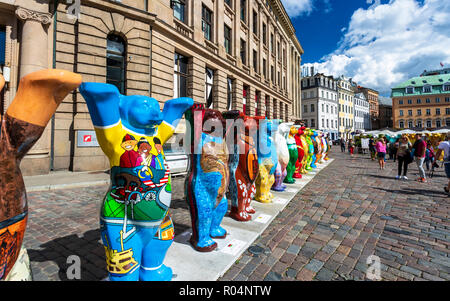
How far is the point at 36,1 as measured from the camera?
27.8ft

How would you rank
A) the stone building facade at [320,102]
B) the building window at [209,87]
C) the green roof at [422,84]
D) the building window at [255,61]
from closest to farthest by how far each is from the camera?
1. the building window at [209,87]
2. the building window at [255,61]
3. the stone building facade at [320,102]
4. the green roof at [422,84]

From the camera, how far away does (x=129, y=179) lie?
185 centimetres

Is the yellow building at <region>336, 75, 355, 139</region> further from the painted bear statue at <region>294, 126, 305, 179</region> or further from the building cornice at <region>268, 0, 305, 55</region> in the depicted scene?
the painted bear statue at <region>294, 126, 305, 179</region>

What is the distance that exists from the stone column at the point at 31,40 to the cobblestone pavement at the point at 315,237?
5415 mm

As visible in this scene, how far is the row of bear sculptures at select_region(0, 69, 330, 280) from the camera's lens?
1146mm

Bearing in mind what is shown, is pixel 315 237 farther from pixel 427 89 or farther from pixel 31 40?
pixel 427 89

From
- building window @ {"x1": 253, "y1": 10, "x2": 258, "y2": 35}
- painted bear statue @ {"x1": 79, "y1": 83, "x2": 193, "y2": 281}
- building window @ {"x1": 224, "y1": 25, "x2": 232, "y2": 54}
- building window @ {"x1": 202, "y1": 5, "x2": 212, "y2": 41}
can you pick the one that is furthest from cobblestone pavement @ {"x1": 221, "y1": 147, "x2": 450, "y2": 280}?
building window @ {"x1": 253, "y1": 10, "x2": 258, "y2": 35}

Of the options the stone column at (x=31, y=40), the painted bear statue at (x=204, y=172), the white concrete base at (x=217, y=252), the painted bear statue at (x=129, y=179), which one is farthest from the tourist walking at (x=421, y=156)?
the stone column at (x=31, y=40)

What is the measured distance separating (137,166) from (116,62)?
10280mm

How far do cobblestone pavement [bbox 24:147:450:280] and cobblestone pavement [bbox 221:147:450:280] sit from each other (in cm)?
1

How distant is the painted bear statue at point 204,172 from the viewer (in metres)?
2.87

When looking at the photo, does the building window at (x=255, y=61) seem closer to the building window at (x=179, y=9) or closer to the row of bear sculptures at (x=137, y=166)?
the building window at (x=179, y=9)

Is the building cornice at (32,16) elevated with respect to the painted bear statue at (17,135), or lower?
elevated
